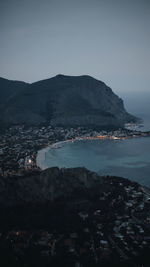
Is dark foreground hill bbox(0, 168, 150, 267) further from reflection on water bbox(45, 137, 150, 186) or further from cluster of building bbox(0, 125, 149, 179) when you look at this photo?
reflection on water bbox(45, 137, 150, 186)

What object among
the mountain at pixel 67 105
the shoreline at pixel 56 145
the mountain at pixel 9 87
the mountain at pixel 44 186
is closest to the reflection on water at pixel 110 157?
the shoreline at pixel 56 145

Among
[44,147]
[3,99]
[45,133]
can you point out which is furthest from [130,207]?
[3,99]

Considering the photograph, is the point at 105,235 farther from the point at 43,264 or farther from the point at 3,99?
the point at 3,99

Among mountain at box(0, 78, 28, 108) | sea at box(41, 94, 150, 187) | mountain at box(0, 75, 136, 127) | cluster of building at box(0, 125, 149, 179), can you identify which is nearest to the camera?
cluster of building at box(0, 125, 149, 179)

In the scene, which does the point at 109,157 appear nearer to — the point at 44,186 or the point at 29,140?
the point at 29,140

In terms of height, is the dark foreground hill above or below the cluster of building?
below

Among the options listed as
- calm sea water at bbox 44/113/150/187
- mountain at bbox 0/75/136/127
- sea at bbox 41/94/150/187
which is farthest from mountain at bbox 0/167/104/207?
mountain at bbox 0/75/136/127

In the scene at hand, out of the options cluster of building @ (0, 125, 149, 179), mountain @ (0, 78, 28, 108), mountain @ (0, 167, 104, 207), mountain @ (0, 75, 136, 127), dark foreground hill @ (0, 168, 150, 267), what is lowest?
dark foreground hill @ (0, 168, 150, 267)
